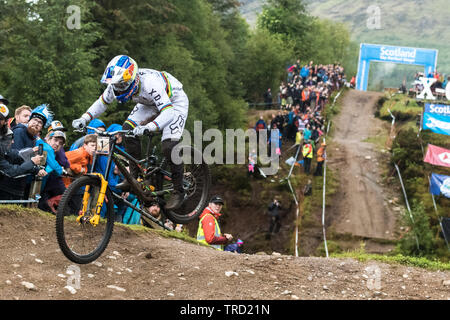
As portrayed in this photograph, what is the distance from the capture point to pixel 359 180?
31.1 metres

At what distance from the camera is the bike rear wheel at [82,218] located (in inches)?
274

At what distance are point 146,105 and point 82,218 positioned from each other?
84.7 inches

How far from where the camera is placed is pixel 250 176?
31.1m

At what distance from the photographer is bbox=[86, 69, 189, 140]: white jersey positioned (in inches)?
321

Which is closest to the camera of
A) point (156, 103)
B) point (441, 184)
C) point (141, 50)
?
point (156, 103)

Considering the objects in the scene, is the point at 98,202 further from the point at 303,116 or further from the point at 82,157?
the point at 303,116

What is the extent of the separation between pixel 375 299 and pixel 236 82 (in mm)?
42789

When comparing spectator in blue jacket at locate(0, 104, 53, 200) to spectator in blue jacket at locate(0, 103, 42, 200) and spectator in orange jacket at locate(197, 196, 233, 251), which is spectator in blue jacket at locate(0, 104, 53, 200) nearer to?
spectator in blue jacket at locate(0, 103, 42, 200)

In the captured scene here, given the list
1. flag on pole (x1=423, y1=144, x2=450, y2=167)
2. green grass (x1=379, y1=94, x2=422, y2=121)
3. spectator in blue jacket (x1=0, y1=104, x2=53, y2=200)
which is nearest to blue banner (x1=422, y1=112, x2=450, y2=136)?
flag on pole (x1=423, y1=144, x2=450, y2=167)

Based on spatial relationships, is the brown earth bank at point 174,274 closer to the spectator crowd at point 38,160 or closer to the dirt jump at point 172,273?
the dirt jump at point 172,273

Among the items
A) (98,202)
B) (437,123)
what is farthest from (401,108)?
(98,202)

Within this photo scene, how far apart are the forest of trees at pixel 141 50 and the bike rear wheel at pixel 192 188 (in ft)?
44.9
